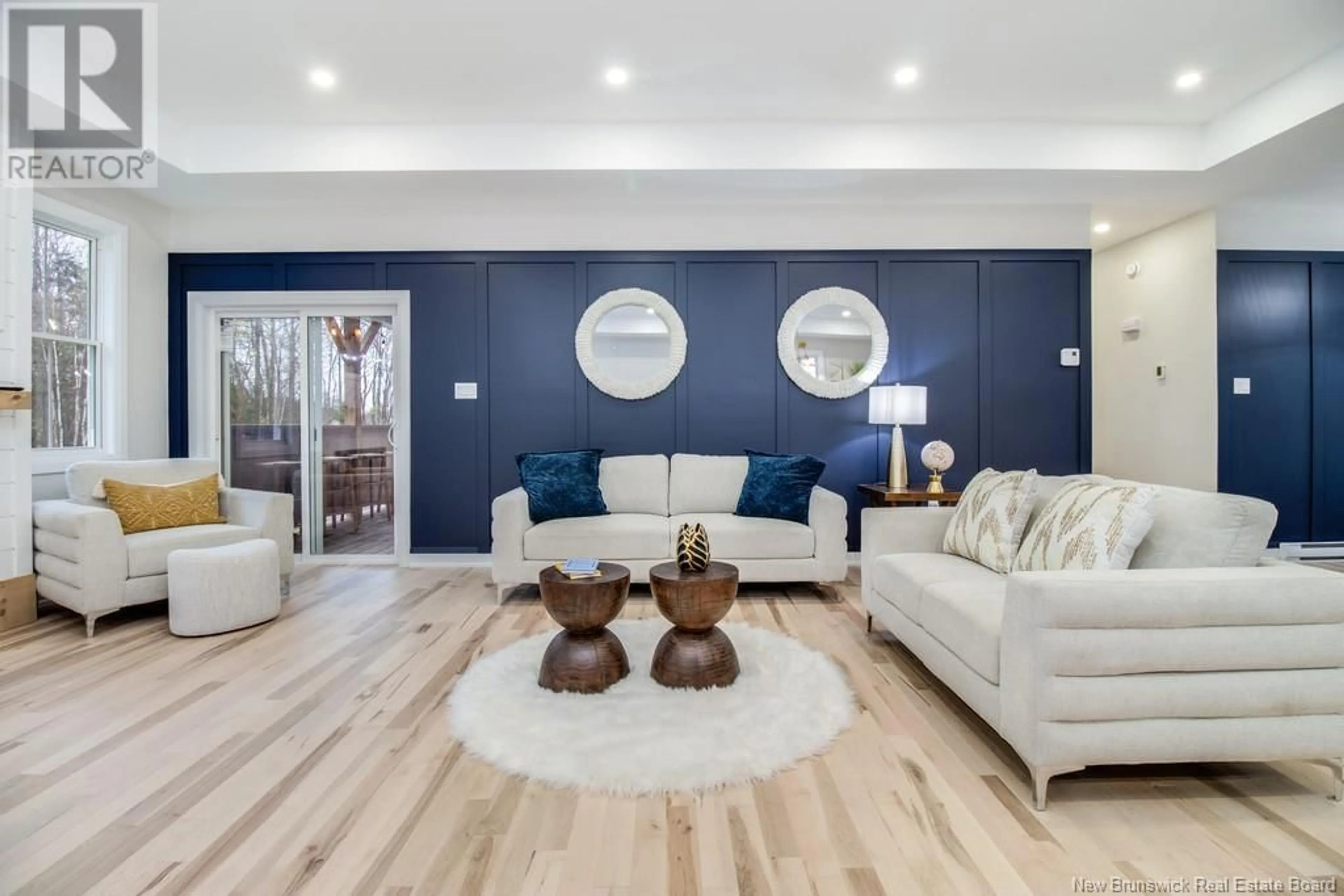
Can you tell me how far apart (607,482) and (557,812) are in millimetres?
2759

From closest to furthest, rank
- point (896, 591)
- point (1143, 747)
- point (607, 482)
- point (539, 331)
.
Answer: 1. point (1143, 747)
2. point (896, 591)
3. point (607, 482)
4. point (539, 331)

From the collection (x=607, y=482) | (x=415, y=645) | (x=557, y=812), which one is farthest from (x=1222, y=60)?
(x=415, y=645)

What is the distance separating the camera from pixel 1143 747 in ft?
5.52

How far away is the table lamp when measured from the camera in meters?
4.29

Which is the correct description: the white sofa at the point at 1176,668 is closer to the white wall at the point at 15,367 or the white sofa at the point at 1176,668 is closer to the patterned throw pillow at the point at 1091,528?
the patterned throw pillow at the point at 1091,528

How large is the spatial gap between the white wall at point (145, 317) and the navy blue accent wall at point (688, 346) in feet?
0.34

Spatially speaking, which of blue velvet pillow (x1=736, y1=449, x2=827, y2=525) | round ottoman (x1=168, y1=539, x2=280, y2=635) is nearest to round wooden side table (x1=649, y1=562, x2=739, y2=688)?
blue velvet pillow (x1=736, y1=449, x2=827, y2=525)

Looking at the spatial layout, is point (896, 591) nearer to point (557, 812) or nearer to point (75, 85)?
point (557, 812)

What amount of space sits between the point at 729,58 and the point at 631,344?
2.06 m

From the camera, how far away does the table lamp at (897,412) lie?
4.29 meters

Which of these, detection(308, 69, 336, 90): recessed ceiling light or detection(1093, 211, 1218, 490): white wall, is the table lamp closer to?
detection(1093, 211, 1218, 490): white wall

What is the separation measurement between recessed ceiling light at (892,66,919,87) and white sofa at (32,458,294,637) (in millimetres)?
4311

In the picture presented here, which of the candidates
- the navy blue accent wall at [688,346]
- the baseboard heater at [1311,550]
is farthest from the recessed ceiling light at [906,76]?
the baseboard heater at [1311,550]

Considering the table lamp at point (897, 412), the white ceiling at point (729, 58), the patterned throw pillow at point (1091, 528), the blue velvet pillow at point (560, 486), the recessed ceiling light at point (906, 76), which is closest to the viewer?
the patterned throw pillow at point (1091, 528)
